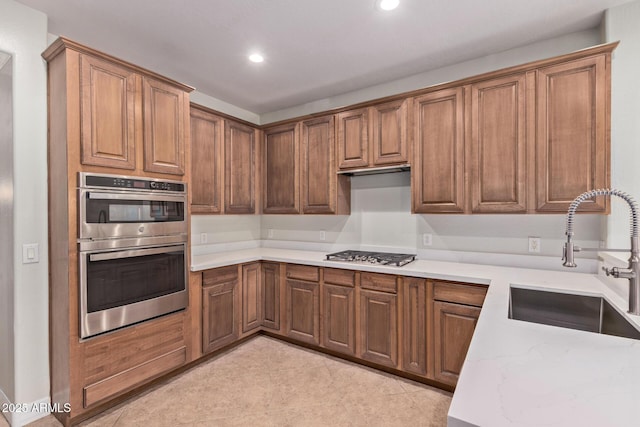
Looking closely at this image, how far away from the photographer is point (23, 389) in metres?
2.03

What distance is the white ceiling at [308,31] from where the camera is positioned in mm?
2041

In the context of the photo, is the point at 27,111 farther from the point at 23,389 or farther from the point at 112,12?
the point at 23,389

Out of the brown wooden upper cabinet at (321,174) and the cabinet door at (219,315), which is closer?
the cabinet door at (219,315)

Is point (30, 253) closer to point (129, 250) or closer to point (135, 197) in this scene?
point (129, 250)

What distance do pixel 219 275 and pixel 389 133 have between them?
2055mm

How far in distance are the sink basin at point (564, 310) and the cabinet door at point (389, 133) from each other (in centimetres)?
139

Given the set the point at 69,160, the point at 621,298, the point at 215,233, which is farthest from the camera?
the point at 215,233

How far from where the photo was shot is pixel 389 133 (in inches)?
112

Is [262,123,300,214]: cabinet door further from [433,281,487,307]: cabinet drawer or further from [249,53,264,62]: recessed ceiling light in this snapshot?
[433,281,487,307]: cabinet drawer

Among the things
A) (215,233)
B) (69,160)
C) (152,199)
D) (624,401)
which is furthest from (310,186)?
(624,401)

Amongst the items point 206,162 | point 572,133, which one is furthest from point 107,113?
point 572,133

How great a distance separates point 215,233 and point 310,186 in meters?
1.26

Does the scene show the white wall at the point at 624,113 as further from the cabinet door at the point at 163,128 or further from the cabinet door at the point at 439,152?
the cabinet door at the point at 163,128

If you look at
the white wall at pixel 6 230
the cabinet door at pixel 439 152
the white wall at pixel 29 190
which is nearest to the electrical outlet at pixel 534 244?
the cabinet door at pixel 439 152
